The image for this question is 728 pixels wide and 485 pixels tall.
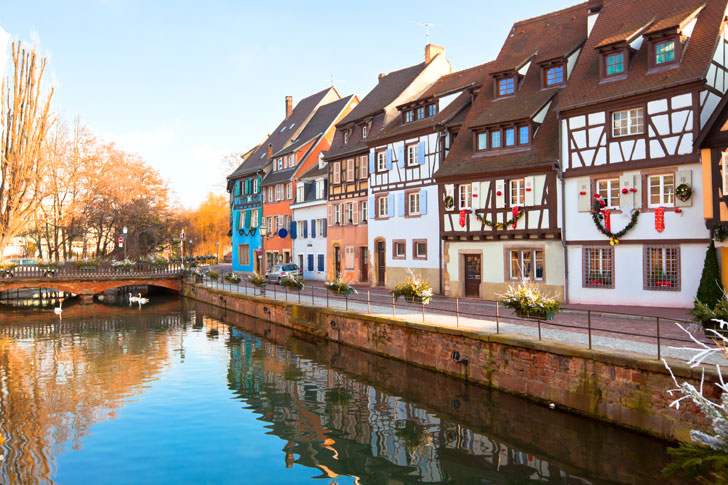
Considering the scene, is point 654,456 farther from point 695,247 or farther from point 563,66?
point 563,66

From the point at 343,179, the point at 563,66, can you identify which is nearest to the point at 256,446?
the point at 563,66

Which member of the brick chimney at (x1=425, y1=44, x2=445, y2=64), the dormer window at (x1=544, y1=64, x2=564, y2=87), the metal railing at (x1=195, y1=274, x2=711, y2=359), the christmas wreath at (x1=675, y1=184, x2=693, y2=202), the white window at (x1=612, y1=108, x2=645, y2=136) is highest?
the brick chimney at (x1=425, y1=44, x2=445, y2=64)

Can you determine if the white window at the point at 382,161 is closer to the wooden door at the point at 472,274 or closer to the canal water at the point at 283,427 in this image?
the wooden door at the point at 472,274

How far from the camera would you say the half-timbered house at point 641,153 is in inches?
703

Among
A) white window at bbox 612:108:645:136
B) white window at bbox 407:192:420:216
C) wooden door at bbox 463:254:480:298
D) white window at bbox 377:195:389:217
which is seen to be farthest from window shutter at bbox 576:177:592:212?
white window at bbox 377:195:389:217

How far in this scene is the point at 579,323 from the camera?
16.4 meters

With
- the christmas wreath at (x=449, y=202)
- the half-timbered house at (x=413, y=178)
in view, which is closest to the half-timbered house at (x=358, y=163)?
the half-timbered house at (x=413, y=178)

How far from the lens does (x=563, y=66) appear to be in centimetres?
2291

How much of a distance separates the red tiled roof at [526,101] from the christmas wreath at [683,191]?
4.58 m

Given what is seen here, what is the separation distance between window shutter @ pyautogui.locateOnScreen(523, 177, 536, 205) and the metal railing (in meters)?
4.35

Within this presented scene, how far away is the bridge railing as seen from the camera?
1417 inches

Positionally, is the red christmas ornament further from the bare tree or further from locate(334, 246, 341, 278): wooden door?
the bare tree

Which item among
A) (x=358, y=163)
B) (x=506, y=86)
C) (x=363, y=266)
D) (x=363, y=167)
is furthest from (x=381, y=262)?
(x=506, y=86)

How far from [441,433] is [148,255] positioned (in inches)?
1946
